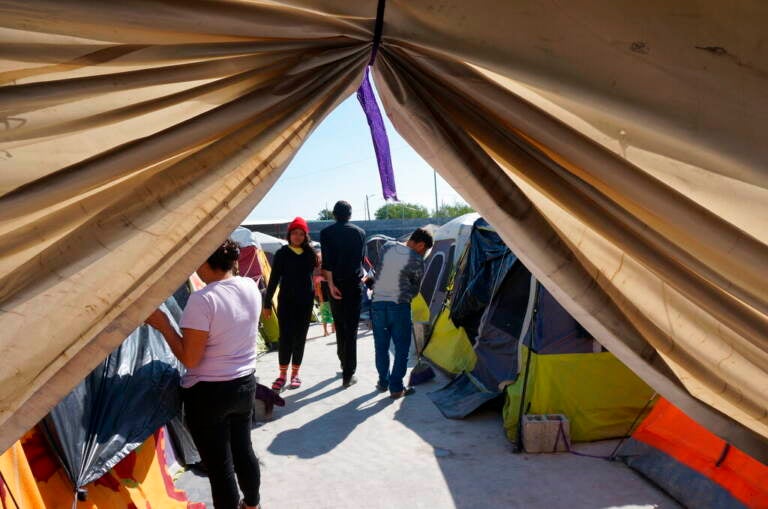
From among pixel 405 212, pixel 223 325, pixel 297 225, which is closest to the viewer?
pixel 223 325

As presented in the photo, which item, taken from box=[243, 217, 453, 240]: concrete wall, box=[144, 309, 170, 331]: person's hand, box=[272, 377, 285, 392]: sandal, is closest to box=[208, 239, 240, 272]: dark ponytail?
box=[144, 309, 170, 331]: person's hand

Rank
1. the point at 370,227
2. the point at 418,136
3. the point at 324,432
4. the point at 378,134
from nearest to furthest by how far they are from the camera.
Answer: the point at 418,136, the point at 378,134, the point at 324,432, the point at 370,227

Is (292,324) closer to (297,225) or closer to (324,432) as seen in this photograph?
(297,225)

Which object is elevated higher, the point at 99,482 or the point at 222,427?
the point at 222,427

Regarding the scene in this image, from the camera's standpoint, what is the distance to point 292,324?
18.2ft

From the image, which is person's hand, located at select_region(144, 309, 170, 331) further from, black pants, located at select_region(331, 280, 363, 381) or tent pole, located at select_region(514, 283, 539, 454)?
black pants, located at select_region(331, 280, 363, 381)

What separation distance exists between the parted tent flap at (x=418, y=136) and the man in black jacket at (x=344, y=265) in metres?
4.10

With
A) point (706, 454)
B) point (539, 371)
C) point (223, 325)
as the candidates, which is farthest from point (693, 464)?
point (223, 325)

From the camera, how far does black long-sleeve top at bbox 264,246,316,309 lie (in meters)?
5.42

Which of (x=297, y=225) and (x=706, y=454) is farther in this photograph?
(x=297, y=225)

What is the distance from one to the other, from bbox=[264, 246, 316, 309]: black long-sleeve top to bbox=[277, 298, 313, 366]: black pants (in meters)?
0.06

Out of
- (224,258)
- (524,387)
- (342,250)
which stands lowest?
(524,387)

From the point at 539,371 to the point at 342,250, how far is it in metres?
2.32

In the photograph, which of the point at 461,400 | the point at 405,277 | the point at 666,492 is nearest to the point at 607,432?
the point at 666,492
